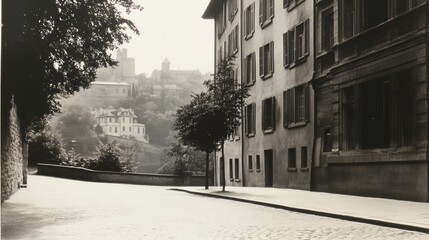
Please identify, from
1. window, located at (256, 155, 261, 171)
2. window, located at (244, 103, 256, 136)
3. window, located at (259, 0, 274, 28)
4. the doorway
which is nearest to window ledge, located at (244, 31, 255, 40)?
window, located at (259, 0, 274, 28)

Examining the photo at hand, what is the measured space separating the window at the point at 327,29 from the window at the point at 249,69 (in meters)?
10.7

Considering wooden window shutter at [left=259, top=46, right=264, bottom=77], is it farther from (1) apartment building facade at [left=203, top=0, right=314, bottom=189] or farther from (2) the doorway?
(2) the doorway

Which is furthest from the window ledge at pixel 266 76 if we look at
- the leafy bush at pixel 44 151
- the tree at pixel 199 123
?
the leafy bush at pixel 44 151

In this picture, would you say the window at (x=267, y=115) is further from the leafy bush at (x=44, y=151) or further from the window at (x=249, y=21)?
the leafy bush at (x=44, y=151)

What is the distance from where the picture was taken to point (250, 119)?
37188mm

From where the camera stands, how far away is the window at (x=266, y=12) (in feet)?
108

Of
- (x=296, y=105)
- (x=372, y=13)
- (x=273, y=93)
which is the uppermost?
(x=372, y=13)

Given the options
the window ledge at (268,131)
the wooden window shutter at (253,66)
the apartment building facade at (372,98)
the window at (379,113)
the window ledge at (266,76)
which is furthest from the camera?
the wooden window shutter at (253,66)

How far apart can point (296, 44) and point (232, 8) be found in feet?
48.8

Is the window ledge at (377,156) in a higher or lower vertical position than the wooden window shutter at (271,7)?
lower

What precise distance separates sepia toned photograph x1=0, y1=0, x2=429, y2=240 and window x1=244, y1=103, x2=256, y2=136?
0.58ft

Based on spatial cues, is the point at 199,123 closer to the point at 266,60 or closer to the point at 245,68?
the point at 266,60

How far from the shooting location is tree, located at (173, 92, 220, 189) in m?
26.8

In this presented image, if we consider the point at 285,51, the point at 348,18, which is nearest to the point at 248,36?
the point at 285,51
